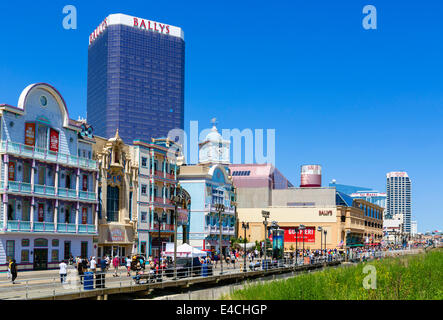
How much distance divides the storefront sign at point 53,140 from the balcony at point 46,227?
23.7 ft

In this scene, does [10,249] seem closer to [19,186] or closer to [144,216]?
[19,186]

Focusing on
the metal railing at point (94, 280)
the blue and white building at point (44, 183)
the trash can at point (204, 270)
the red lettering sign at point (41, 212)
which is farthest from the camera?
the red lettering sign at point (41, 212)

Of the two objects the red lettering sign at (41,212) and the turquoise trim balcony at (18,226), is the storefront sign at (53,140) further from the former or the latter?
the turquoise trim balcony at (18,226)

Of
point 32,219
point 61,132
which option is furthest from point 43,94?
point 32,219

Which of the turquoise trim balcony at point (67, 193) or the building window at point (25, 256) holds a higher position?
the turquoise trim balcony at point (67, 193)

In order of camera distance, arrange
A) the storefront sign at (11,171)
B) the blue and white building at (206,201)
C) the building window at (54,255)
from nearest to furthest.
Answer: the storefront sign at (11,171), the building window at (54,255), the blue and white building at (206,201)

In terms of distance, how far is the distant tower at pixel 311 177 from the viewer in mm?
140500

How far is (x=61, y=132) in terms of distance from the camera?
196 feet

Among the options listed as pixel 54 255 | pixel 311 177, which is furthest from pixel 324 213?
pixel 54 255

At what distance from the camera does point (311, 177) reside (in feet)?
461

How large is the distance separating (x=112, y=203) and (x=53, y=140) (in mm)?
12226

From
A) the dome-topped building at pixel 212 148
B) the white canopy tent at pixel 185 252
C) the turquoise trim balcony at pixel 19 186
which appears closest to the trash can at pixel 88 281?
the white canopy tent at pixel 185 252

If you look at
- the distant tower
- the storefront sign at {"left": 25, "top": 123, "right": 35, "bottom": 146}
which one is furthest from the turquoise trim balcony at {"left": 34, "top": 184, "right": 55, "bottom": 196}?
the distant tower
